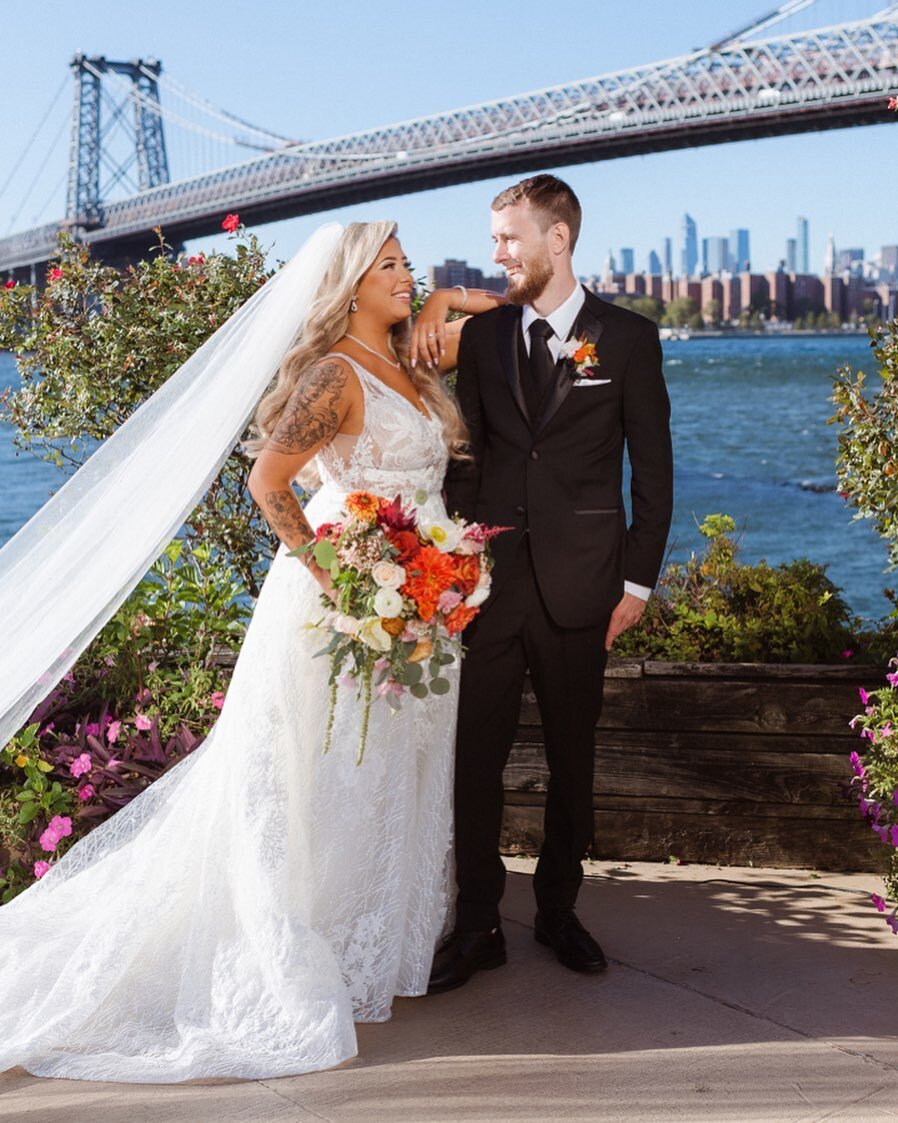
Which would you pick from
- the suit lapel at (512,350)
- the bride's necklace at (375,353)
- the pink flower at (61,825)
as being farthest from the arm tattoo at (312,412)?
the pink flower at (61,825)

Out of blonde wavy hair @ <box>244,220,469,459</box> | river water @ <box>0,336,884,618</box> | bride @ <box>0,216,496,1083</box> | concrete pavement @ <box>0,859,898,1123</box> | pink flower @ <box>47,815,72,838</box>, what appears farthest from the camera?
river water @ <box>0,336,884,618</box>

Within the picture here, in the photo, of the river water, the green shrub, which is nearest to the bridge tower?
the river water

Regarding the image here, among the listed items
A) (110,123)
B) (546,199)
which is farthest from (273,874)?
(110,123)

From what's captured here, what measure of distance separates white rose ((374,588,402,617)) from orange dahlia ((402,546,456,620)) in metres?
0.04

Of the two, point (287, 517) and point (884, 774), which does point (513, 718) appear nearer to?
point (287, 517)

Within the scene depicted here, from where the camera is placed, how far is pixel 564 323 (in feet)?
8.79

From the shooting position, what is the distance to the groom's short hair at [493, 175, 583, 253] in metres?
2.57

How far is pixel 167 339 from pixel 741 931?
2254 millimetres

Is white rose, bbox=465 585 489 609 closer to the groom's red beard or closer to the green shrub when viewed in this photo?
the groom's red beard

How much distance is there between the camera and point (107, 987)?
238 centimetres

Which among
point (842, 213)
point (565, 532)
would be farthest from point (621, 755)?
point (842, 213)

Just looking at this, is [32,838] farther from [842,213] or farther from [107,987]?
[842,213]

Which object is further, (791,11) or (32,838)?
(791,11)

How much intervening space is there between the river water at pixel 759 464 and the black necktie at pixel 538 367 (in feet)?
2.86
